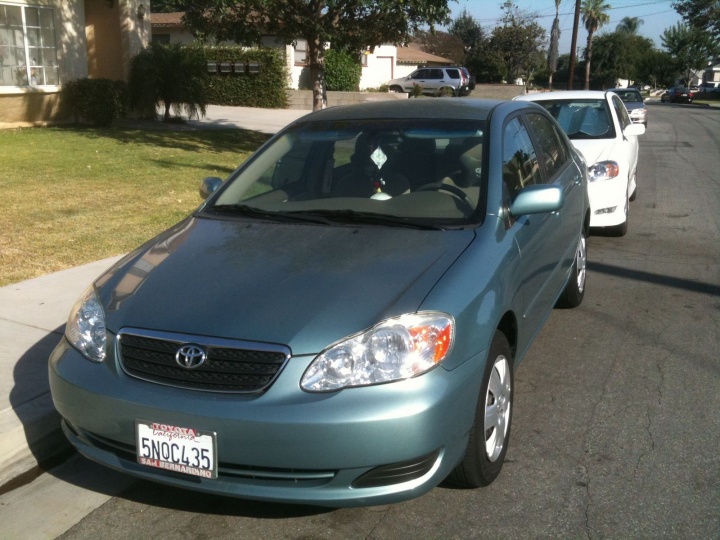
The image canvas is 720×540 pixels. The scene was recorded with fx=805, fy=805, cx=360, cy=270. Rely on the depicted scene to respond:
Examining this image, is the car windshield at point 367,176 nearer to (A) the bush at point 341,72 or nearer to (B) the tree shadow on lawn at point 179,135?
(B) the tree shadow on lawn at point 179,135

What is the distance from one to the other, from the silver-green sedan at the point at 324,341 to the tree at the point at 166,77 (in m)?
15.7

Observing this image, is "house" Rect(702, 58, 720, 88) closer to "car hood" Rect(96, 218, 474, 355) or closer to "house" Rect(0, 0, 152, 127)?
"house" Rect(0, 0, 152, 127)

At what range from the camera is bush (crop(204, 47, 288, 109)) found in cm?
3081

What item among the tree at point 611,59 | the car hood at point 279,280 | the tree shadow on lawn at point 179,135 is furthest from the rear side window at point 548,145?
the tree at point 611,59

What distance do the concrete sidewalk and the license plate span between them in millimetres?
1166

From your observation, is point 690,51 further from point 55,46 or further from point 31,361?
point 31,361

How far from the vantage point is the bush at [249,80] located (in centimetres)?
3081

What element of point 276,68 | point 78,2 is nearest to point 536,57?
point 276,68

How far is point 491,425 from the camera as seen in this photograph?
3689 millimetres

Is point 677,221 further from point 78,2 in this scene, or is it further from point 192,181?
point 78,2

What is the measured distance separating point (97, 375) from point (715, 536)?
2636mm

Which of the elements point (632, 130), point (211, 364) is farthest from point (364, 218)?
point (632, 130)

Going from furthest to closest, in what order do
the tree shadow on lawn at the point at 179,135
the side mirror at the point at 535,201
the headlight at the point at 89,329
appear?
the tree shadow on lawn at the point at 179,135 → the side mirror at the point at 535,201 → the headlight at the point at 89,329

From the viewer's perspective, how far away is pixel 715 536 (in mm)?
3311
